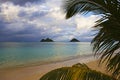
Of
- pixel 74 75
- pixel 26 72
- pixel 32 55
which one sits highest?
pixel 74 75

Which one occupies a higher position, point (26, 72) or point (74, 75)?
point (74, 75)

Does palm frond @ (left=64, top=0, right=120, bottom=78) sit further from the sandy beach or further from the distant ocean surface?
the sandy beach

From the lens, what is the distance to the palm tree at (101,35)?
2.67 m

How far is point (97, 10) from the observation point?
3072mm

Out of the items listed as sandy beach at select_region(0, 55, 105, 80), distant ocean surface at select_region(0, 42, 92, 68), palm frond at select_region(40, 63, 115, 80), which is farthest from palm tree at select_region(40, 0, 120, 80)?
sandy beach at select_region(0, 55, 105, 80)

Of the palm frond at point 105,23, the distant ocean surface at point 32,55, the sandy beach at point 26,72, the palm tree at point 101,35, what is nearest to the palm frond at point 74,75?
the palm tree at point 101,35

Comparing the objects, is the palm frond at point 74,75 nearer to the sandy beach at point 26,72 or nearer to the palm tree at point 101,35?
the palm tree at point 101,35

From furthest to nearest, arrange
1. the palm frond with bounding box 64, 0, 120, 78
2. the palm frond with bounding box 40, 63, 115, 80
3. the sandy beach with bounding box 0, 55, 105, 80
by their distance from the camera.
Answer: the sandy beach with bounding box 0, 55, 105, 80 → the palm frond with bounding box 64, 0, 120, 78 → the palm frond with bounding box 40, 63, 115, 80

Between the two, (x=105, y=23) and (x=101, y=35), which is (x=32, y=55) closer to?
(x=101, y=35)

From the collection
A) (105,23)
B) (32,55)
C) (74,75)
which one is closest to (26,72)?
(105,23)

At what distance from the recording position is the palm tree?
2674mm

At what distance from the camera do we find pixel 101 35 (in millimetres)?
3068

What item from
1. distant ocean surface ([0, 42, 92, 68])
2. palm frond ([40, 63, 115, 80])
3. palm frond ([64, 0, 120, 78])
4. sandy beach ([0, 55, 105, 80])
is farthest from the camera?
distant ocean surface ([0, 42, 92, 68])

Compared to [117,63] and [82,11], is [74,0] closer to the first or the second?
[82,11]
